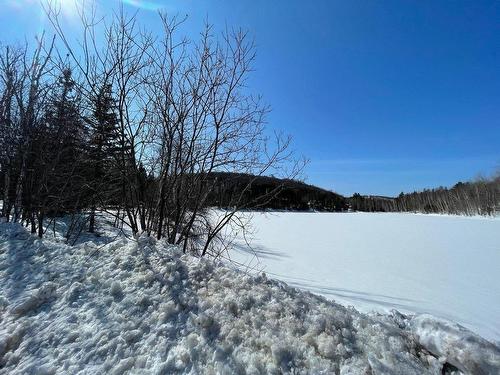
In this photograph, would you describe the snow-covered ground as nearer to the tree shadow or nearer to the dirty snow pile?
the tree shadow

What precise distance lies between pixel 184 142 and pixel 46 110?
4.08 metres

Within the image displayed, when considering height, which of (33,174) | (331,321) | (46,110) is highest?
(46,110)

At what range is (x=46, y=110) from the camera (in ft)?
22.7

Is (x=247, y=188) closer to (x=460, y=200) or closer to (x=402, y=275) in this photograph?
(x=402, y=275)

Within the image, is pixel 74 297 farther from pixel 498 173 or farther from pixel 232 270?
pixel 498 173

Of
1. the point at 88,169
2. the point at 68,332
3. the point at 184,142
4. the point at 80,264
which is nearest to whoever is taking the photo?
the point at 68,332

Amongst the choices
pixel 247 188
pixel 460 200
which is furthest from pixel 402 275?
pixel 460 200

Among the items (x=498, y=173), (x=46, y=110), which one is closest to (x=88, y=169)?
(x=46, y=110)

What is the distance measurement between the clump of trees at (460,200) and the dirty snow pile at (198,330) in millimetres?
59072

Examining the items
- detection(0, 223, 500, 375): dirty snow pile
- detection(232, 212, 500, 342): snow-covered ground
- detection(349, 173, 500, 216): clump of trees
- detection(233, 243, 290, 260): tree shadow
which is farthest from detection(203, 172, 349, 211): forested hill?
detection(349, 173, 500, 216): clump of trees

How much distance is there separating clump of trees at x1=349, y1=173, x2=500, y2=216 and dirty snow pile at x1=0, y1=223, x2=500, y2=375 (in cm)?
5907

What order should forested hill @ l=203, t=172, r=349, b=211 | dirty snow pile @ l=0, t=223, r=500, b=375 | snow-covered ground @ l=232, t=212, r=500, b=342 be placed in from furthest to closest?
forested hill @ l=203, t=172, r=349, b=211, snow-covered ground @ l=232, t=212, r=500, b=342, dirty snow pile @ l=0, t=223, r=500, b=375

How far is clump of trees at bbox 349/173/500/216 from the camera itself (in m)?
49.8

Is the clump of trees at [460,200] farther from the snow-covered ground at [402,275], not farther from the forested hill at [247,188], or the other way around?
the forested hill at [247,188]
